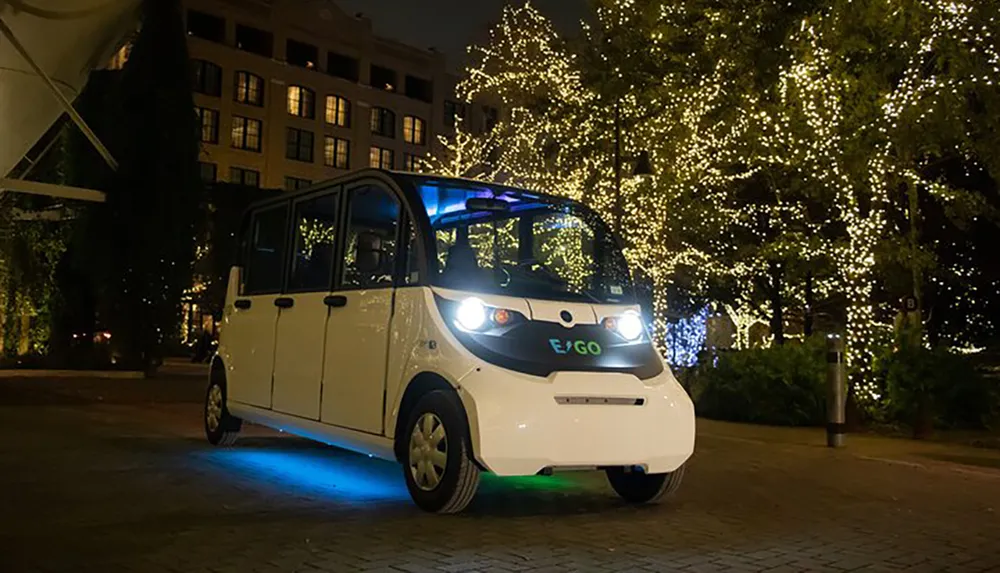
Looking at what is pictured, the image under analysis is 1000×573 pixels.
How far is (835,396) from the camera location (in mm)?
12180

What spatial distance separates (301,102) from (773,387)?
57170mm

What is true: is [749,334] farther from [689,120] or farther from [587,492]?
[587,492]

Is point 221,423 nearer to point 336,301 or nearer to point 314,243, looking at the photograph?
point 314,243

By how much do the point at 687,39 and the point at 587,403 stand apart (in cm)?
1038

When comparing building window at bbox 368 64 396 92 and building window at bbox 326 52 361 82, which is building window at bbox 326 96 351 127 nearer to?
building window at bbox 326 52 361 82

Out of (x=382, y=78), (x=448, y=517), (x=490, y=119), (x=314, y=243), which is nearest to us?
(x=448, y=517)

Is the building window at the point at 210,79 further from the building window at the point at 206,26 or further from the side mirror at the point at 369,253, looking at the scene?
the side mirror at the point at 369,253

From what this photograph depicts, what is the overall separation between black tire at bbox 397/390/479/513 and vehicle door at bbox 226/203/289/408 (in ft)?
8.75

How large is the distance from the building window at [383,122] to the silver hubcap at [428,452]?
67.3 m

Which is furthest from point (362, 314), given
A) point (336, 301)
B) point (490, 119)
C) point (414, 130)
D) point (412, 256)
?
point (414, 130)

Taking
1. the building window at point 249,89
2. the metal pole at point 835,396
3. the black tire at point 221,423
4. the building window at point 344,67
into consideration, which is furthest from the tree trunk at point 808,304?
the building window at point 344,67

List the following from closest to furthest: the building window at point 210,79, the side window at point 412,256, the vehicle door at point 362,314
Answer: the side window at point 412,256, the vehicle door at point 362,314, the building window at point 210,79

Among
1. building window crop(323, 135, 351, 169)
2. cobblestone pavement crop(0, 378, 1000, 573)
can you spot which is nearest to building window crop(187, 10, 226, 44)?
building window crop(323, 135, 351, 169)

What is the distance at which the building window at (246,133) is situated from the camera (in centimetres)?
6412
